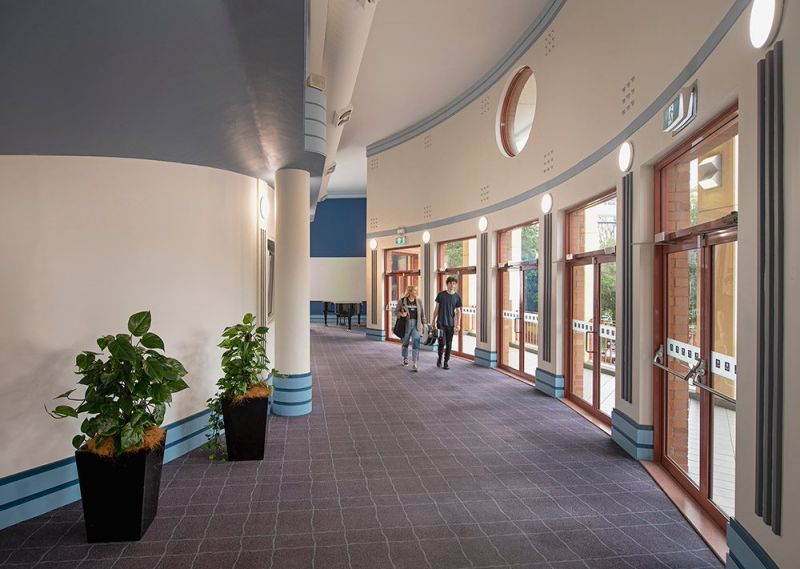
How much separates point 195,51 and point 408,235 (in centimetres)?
976

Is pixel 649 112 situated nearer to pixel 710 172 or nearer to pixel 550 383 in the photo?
pixel 710 172

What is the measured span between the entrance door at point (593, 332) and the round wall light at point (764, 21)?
281cm

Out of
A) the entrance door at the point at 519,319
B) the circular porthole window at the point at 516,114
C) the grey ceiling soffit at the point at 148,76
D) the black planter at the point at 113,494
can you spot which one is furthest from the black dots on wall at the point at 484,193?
the black planter at the point at 113,494

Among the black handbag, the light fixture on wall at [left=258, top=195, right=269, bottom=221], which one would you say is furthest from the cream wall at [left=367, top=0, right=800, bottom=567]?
the light fixture on wall at [left=258, top=195, right=269, bottom=221]

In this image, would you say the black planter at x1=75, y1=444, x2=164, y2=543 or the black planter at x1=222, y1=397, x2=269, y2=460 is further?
the black planter at x1=222, y1=397, x2=269, y2=460

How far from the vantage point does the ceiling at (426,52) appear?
6923 mm

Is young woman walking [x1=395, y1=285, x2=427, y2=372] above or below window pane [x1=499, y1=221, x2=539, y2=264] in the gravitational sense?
below

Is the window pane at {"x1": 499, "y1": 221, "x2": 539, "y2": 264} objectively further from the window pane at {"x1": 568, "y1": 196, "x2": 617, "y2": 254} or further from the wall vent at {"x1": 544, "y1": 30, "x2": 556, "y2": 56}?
the wall vent at {"x1": 544, "y1": 30, "x2": 556, "y2": 56}

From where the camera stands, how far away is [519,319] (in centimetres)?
823

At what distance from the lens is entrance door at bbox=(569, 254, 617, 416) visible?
5441 mm

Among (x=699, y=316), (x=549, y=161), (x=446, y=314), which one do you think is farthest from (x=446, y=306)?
(x=699, y=316)

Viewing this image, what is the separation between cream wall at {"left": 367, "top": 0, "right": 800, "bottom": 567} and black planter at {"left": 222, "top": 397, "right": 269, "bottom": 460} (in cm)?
316

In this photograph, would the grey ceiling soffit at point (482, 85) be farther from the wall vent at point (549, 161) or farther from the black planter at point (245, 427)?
the black planter at point (245, 427)

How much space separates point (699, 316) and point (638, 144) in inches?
62.5
